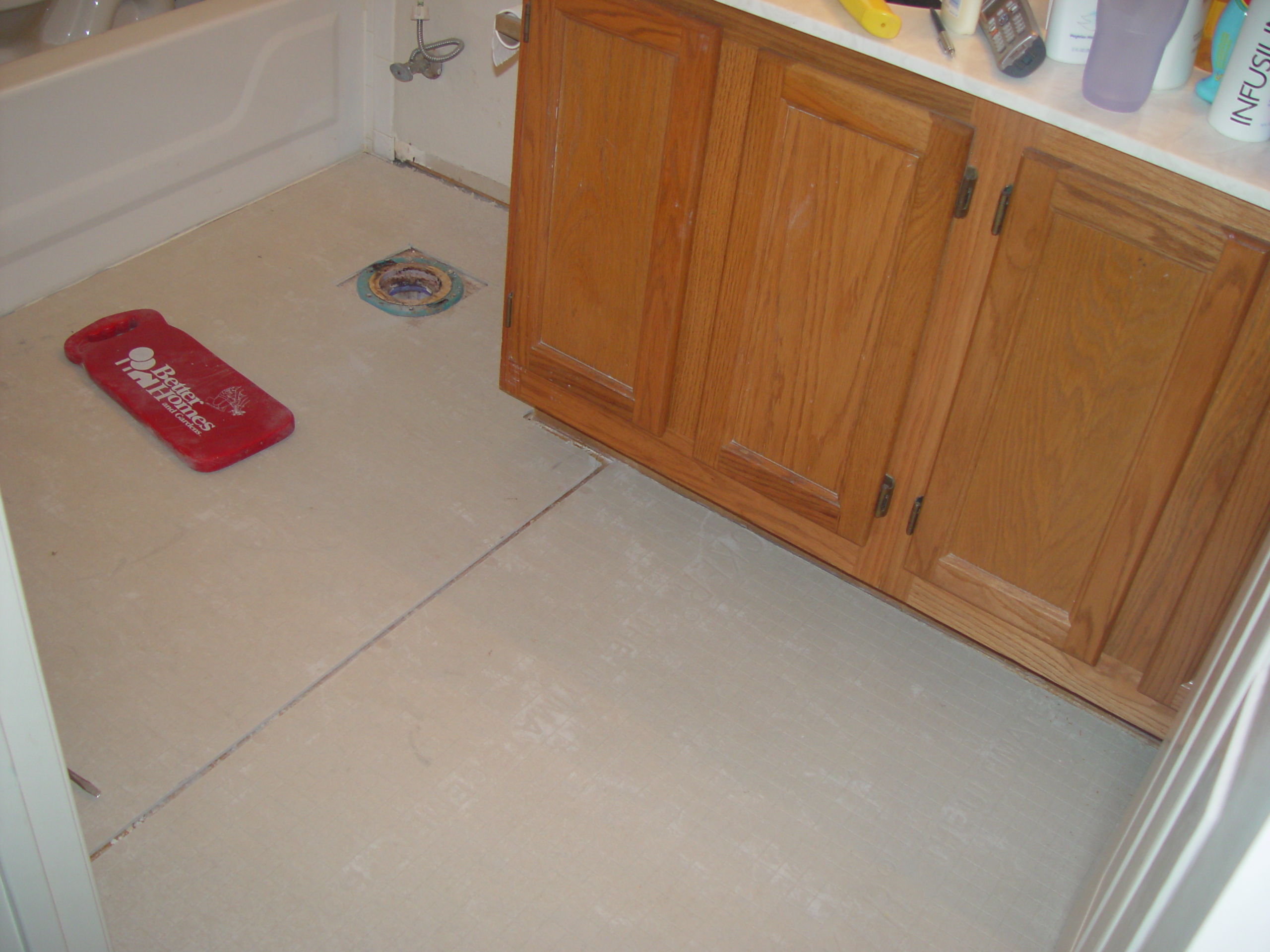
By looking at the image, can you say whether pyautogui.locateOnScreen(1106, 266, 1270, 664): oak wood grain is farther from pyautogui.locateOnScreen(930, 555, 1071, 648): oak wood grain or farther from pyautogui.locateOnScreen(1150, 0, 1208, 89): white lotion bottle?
pyautogui.locateOnScreen(1150, 0, 1208, 89): white lotion bottle

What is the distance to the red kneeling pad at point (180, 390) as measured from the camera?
1.81m

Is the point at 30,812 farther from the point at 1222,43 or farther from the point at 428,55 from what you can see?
the point at 428,55

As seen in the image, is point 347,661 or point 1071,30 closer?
point 1071,30

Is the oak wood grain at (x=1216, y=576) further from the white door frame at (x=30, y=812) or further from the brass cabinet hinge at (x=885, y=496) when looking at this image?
the white door frame at (x=30, y=812)

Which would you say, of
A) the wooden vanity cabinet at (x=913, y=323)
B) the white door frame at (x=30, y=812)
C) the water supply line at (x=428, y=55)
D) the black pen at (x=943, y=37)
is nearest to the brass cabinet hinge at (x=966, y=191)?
the wooden vanity cabinet at (x=913, y=323)

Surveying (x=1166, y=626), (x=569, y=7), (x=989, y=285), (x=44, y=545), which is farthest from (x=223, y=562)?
(x=1166, y=626)

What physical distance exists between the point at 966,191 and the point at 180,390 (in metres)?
1.27

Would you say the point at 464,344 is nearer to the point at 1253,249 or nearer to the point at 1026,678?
the point at 1026,678

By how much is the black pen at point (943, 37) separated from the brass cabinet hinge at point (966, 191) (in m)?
Result: 0.12

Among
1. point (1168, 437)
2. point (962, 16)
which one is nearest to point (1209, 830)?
point (1168, 437)

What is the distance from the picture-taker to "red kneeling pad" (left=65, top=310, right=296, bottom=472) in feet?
5.94

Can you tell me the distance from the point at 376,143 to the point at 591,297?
3.78 ft

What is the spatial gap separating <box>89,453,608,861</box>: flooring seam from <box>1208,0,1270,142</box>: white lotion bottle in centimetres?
102

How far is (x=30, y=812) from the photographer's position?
70 centimetres
